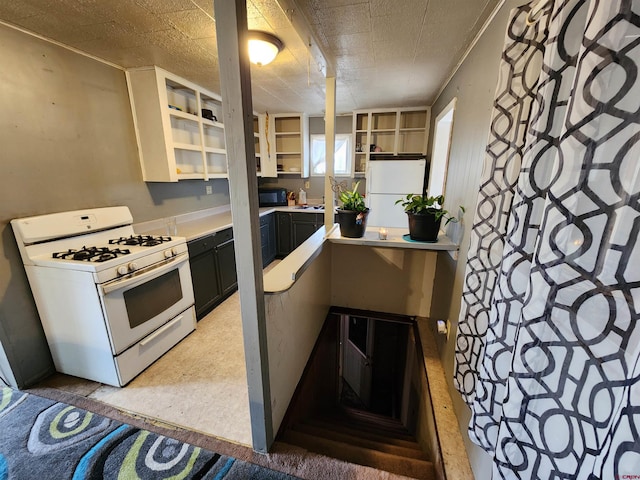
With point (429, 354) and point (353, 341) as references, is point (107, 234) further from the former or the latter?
point (353, 341)

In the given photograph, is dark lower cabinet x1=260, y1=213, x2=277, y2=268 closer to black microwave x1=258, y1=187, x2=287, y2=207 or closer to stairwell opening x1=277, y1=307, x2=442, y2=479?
black microwave x1=258, y1=187, x2=287, y2=207

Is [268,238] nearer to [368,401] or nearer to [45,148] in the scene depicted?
[45,148]

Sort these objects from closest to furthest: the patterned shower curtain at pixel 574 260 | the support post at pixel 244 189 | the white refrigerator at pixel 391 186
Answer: the patterned shower curtain at pixel 574 260
the support post at pixel 244 189
the white refrigerator at pixel 391 186

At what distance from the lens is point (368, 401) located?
3955mm

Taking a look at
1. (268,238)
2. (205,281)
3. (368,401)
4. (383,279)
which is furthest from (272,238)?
(368,401)

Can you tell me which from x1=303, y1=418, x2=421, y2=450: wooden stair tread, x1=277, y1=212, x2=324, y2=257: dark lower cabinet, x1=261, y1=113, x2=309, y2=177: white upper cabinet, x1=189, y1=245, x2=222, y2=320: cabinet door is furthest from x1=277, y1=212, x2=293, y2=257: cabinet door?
x1=303, y1=418, x2=421, y2=450: wooden stair tread

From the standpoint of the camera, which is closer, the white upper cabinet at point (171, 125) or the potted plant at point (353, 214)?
the potted plant at point (353, 214)

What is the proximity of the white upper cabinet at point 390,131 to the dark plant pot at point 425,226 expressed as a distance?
2170 mm

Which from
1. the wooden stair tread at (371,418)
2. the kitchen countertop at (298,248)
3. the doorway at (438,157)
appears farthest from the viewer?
the doorway at (438,157)

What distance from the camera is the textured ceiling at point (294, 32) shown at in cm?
139

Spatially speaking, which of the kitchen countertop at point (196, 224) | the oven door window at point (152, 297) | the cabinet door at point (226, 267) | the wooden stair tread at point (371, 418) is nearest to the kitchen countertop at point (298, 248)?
the kitchen countertop at point (196, 224)

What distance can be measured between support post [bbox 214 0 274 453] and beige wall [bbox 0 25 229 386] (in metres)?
1.69

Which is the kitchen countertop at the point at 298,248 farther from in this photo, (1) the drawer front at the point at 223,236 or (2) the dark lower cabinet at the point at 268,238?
(2) the dark lower cabinet at the point at 268,238

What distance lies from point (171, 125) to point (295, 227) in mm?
2113
